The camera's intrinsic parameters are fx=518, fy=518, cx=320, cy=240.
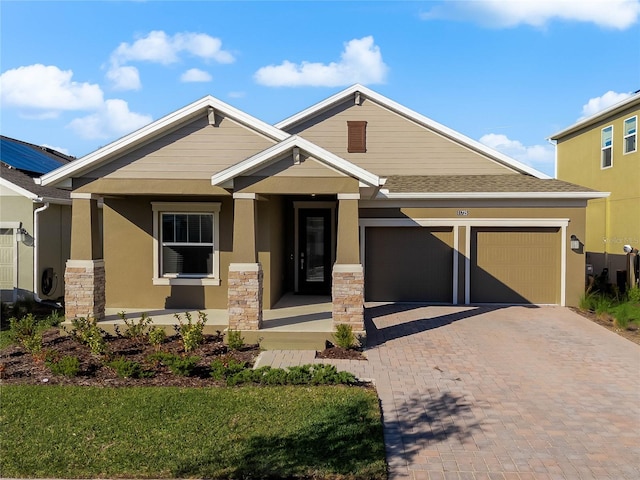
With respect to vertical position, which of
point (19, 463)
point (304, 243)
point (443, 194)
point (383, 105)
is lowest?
point (19, 463)

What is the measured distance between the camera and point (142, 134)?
9906mm

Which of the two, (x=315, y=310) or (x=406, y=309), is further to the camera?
(x=406, y=309)

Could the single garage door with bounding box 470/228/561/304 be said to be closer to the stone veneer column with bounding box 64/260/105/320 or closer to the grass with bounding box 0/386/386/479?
the grass with bounding box 0/386/386/479

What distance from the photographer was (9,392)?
6.86m

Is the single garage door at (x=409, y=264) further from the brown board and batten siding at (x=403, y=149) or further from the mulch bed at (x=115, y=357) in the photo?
the mulch bed at (x=115, y=357)

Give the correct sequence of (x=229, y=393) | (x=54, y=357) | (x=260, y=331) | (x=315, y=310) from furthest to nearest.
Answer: (x=315, y=310), (x=260, y=331), (x=54, y=357), (x=229, y=393)

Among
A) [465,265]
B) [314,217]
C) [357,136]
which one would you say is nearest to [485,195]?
[465,265]

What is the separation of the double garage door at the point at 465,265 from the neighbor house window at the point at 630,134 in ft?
17.1

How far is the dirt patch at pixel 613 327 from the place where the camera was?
416 inches

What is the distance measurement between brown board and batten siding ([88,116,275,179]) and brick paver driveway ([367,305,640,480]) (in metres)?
4.58

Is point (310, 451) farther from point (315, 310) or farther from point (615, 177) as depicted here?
point (615, 177)

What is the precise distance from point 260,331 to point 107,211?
16.8 ft

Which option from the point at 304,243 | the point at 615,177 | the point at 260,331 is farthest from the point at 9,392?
the point at 615,177

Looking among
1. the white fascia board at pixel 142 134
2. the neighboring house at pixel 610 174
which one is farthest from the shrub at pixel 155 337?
the neighboring house at pixel 610 174
